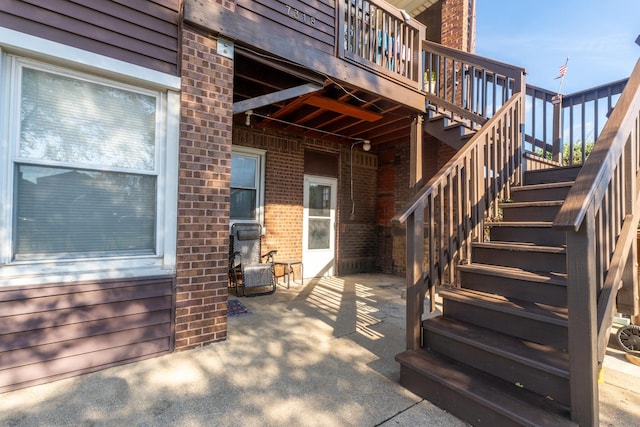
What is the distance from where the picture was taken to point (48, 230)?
223 cm

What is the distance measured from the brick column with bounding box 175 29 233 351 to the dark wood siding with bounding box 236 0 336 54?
2.06 feet

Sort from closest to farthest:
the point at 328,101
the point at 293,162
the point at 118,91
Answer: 1. the point at 118,91
2. the point at 328,101
3. the point at 293,162

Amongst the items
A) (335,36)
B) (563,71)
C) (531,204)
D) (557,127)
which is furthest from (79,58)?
(563,71)

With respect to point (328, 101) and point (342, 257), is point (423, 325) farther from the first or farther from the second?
point (342, 257)

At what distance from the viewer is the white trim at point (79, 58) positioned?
2037 millimetres

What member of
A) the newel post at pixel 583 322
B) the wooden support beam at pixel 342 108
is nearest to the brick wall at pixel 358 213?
the wooden support beam at pixel 342 108

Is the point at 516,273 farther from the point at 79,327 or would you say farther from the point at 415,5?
the point at 415,5

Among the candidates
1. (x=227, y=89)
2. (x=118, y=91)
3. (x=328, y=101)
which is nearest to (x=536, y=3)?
(x=328, y=101)

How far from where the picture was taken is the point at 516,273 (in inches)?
91.6

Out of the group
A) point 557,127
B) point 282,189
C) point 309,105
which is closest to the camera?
point 557,127

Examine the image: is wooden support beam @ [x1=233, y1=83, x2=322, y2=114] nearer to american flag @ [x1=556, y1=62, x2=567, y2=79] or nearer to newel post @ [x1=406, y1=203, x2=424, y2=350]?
newel post @ [x1=406, y1=203, x2=424, y2=350]

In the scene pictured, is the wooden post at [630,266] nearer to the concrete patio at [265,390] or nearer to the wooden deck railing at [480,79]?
the concrete patio at [265,390]

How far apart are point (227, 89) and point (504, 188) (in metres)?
2.97

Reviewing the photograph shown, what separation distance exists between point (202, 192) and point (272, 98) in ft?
4.18
